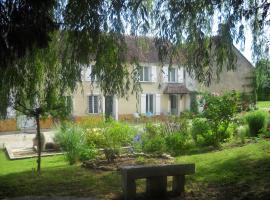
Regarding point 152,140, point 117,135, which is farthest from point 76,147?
point 152,140

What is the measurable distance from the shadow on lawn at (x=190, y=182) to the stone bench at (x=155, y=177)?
0.23 metres

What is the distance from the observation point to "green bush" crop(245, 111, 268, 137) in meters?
16.0

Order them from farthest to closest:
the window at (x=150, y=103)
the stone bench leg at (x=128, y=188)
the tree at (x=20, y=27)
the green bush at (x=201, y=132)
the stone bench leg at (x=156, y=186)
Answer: the window at (x=150, y=103), the green bush at (x=201, y=132), the stone bench leg at (x=156, y=186), the stone bench leg at (x=128, y=188), the tree at (x=20, y=27)

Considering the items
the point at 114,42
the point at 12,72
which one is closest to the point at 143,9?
the point at 114,42

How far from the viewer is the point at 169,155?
1205cm

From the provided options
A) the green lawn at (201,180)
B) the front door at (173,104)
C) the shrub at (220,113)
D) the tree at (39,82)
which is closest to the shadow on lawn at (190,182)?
the green lawn at (201,180)

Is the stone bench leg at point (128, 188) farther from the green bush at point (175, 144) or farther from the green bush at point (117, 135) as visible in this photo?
the green bush at point (175, 144)

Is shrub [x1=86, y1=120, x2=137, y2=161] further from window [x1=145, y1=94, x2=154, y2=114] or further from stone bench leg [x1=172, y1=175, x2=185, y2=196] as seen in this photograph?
window [x1=145, y1=94, x2=154, y2=114]

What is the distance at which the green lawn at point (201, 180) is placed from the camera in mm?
7551

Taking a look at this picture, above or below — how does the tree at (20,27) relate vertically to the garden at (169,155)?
above

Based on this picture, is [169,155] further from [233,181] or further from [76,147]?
[233,181]

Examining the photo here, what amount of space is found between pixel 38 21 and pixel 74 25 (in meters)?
1.14

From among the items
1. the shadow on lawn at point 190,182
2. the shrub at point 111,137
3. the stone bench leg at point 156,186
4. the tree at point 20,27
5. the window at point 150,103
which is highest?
the tree at point 20,27

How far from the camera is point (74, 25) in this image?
24.4ft
